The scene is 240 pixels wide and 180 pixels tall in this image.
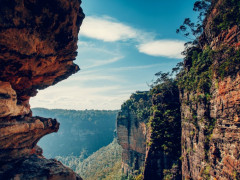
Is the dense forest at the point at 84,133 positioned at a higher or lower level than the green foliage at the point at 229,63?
lower

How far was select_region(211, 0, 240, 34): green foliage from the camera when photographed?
14.4m

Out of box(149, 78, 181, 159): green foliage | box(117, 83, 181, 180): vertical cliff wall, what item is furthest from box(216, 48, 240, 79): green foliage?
box(117, 83, 181, 180): vertical cliff wall

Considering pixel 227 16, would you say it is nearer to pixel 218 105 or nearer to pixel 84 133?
pixel 218 105

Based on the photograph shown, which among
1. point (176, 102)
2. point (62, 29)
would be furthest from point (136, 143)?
point (62, 29)

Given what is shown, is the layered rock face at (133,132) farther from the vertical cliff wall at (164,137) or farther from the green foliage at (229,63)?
the green foliage at (229,63)

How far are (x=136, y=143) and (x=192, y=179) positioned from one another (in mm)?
36074

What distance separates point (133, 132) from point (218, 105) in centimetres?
4584

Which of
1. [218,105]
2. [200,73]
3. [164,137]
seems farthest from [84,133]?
[218,105]

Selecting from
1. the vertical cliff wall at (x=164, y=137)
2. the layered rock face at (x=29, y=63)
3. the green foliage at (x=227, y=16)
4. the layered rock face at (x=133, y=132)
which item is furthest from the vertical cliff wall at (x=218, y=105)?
the layered rock face at (x=133, y=132)

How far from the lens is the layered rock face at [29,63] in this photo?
10.7 meters

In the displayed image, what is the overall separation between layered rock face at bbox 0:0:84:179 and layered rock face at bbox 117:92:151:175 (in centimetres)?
3888

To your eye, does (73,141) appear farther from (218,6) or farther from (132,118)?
(218,6)

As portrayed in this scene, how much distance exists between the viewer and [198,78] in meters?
22.2

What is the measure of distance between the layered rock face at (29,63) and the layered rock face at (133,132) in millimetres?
38883
